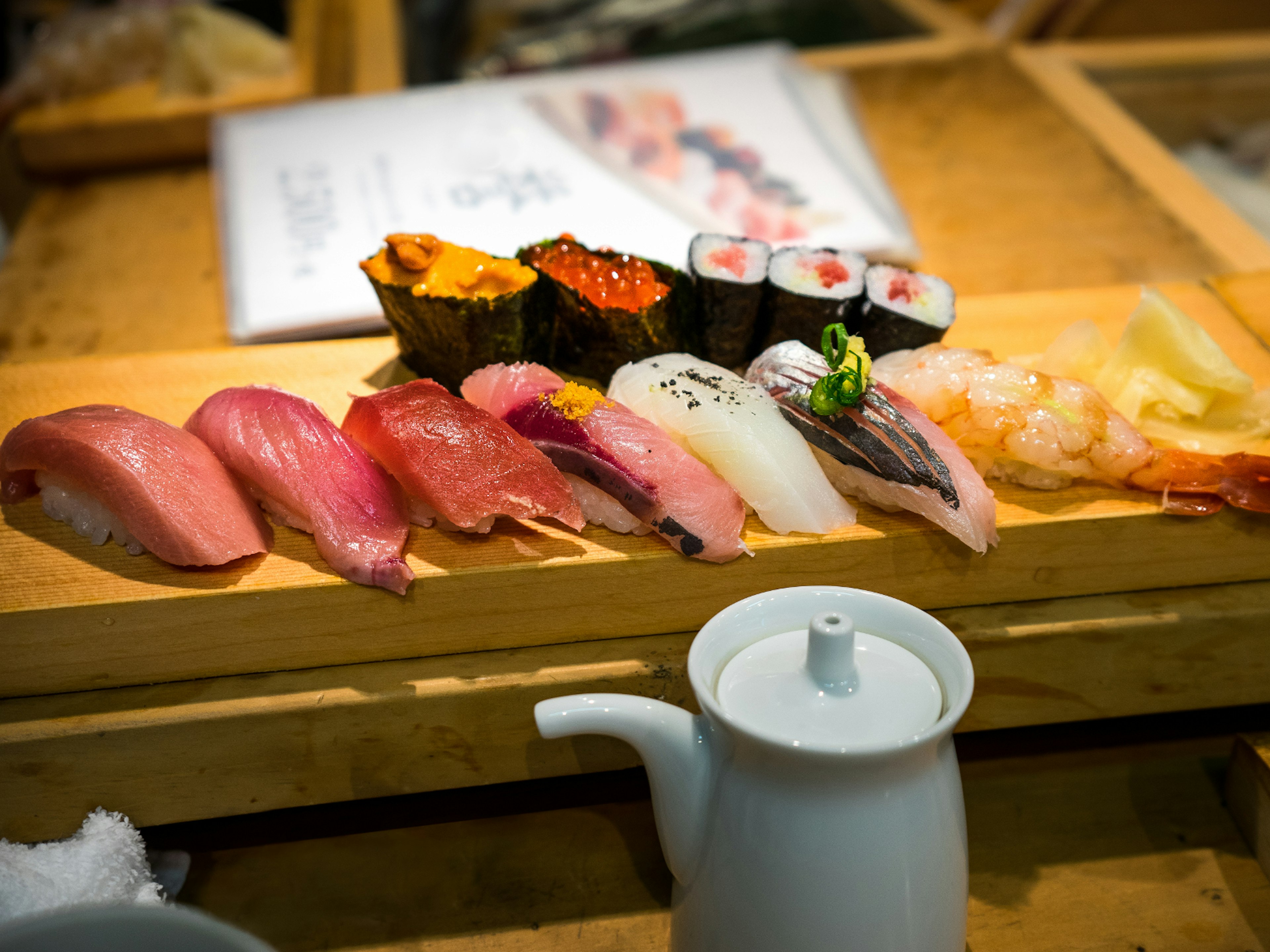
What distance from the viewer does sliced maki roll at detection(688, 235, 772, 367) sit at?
1.43 meters

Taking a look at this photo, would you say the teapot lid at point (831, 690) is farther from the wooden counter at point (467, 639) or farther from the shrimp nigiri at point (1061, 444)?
the shrimp nigiri at point (1061, 444)

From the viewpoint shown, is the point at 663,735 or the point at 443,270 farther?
the point at 443,270

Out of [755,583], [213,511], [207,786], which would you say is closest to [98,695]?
[207,786]

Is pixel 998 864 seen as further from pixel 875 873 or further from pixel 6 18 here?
pixel 6 18

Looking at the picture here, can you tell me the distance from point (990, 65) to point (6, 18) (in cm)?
393

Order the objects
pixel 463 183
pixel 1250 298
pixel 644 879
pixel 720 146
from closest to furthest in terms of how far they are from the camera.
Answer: pixel 644 879
pixel 1250 298
pixel 463 183
pixel 720 146

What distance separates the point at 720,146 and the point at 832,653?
2.01 meters

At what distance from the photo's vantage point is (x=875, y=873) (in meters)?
0.91

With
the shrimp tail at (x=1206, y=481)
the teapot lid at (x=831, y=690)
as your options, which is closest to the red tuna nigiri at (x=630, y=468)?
the teapot lid at (x=831, y=690)

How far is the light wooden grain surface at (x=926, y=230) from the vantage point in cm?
226

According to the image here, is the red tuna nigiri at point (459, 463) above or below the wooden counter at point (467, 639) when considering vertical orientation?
above

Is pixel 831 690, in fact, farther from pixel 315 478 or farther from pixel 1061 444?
pixel 315 478

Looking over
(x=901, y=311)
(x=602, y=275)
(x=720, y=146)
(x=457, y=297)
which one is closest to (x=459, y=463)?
(x=457, y=297)

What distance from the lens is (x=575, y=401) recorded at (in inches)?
49.5
